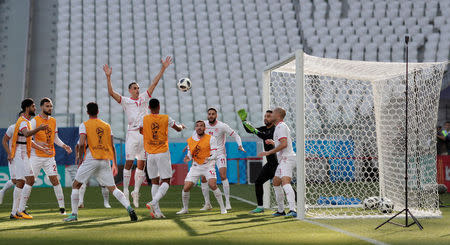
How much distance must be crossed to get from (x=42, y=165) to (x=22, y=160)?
313mm

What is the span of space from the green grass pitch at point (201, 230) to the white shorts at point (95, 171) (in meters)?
0.56

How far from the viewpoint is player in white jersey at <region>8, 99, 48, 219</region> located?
26.2 ft

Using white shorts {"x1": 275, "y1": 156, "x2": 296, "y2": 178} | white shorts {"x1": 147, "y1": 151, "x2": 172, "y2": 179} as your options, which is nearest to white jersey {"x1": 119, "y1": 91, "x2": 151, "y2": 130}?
white shorts {"x1": 147, "y1": 151, "x2": 172, "y2": 179}

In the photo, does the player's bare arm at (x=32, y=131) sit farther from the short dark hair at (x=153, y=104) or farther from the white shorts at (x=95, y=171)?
the short dark hair at (x=153, y=104)

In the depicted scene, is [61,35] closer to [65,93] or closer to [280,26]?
[65,93]

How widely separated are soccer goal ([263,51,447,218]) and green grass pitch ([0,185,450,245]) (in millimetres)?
884

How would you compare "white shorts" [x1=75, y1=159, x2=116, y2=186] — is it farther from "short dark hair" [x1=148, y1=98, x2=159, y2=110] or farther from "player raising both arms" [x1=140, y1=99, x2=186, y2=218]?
"short dark hair" [x1=148, y1=98, x2=159, y2=110]

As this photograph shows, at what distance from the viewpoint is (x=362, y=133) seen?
11508 mm

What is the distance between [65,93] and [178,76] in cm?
446

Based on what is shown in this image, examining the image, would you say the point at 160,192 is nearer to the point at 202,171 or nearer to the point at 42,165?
the point at 202,171

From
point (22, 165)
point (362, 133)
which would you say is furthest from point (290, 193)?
point (362, 133)

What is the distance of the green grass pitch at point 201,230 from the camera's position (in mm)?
5707

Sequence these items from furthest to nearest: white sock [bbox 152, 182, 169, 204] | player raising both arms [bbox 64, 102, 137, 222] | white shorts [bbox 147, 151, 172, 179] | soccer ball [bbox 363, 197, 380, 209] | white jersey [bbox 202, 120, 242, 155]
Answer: white jersey [bbox 202, 120, 242, 155], soccer ball [bbox 363, 197, 380, 209], white shorts [bbox 147, 151, 172, 179], white sock [bbox 152, 182, 169, 204], player raising both arms [bbox 64, 102, 137, 222]

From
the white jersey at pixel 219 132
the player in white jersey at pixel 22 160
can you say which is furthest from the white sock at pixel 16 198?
the white jersey at pixel 219 132
